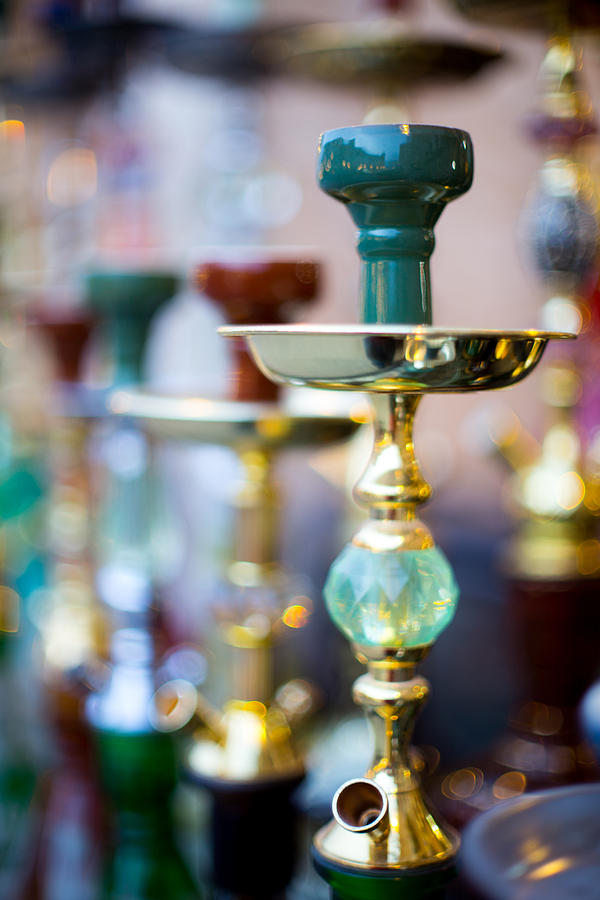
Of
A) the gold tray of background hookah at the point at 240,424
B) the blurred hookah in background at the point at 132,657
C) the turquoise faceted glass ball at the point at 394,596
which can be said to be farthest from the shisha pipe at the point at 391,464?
the blurred hookah in background at the point at 132,657

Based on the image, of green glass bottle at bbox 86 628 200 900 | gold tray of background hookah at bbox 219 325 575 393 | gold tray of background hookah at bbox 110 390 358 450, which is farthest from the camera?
green glass bottle at bbox 86 628 200 900

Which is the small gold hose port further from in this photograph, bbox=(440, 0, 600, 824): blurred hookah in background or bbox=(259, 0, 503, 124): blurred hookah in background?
bbox=(259, 0, 503, 124): blurred hookah in background

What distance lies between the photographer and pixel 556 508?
1.92ft

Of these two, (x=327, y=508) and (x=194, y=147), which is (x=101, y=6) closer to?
(x=194, y=147)

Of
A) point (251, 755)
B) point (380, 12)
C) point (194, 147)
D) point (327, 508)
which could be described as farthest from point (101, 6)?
point (251, 755)

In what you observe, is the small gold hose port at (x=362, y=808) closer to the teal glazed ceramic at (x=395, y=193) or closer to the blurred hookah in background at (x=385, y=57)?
the teal glazed ceramic at (x=395, y=193)

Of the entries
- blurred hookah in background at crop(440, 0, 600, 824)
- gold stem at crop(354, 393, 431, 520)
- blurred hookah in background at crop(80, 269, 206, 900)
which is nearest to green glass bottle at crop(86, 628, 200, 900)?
blurred hookah in background at crop(80, 269, 206, 900)

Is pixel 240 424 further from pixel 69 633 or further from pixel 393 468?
pixel 69 633

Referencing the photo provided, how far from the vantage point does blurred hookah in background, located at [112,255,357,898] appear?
0.50 m

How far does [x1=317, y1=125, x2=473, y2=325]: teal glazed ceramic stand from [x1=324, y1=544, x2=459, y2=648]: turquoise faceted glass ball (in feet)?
0.27

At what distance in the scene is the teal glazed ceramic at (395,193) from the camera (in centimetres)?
35

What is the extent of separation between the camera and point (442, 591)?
377 millimetres

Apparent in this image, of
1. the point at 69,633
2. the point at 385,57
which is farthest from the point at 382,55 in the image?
the point at 69,633

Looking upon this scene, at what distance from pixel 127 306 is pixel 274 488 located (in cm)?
19
